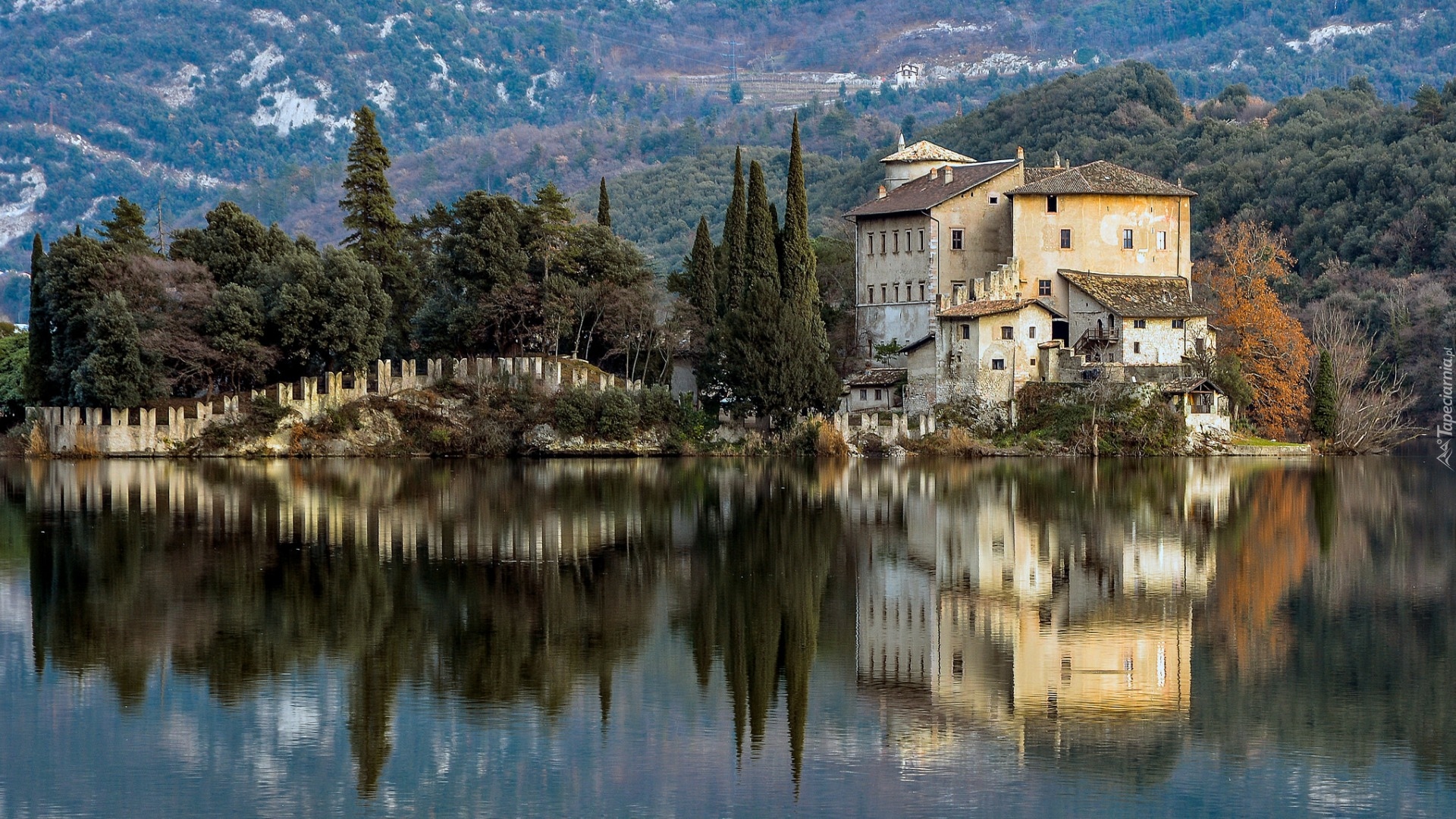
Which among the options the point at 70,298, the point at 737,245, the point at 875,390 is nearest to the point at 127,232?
the point at 70,298

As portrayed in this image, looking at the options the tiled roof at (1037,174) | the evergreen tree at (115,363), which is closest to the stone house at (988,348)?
the tiled roof at (1037,174)

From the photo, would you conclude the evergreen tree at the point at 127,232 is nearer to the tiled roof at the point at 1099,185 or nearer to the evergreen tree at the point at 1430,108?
the tiled roof at the point at 1099,185

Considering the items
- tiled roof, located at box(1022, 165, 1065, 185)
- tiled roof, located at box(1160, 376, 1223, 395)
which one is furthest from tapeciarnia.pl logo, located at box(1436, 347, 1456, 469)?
tiled roof, located at box(1022, 165, 1065, 185)

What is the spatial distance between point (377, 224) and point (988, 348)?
26.4m

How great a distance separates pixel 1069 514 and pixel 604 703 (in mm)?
21770

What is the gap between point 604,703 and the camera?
75.5 feet

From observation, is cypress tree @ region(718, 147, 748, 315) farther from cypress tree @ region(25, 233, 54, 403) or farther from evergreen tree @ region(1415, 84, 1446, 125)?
evergreen tree @ region(1415, 84, 1446, 125)

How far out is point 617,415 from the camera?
6512 centimetres

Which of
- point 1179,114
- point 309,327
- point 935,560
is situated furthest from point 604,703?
point 1179,114

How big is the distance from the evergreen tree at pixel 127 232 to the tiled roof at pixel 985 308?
1146 inches

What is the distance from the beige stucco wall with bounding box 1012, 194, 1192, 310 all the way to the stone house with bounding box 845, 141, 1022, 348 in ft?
5.80

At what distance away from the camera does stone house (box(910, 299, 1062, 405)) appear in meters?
65.6

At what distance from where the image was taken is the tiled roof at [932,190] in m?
72.0

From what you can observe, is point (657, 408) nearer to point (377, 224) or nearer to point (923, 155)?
point (377, 224)
